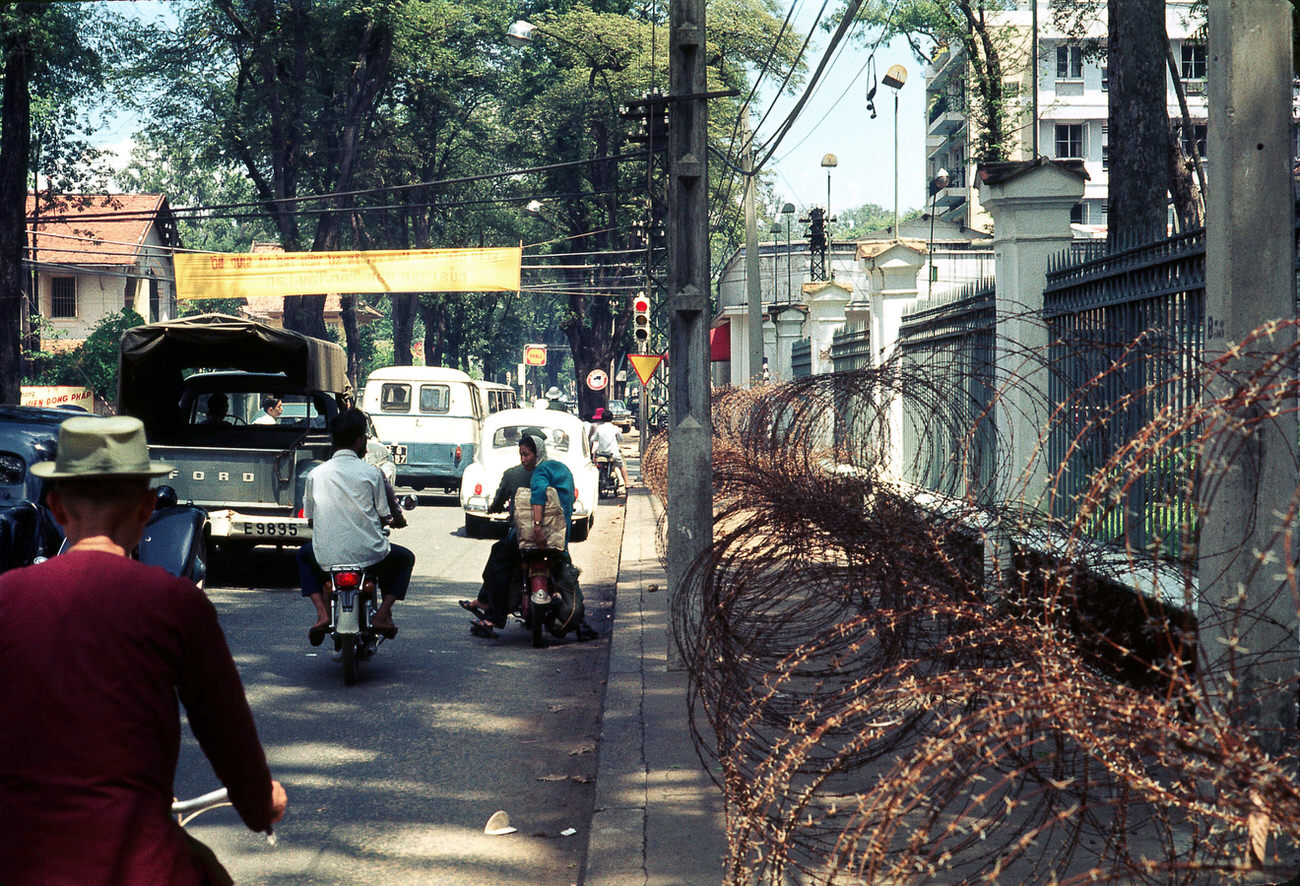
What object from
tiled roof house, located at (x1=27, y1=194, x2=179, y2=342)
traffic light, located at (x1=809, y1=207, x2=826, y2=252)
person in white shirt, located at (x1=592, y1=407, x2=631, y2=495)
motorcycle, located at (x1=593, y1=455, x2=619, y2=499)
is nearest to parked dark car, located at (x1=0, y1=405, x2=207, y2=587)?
person in white shirt, located at (x1=592, y1=407, x2=631, y2=495)

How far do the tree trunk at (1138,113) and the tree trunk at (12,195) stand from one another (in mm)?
16787

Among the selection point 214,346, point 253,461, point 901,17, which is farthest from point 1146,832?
point 901,17

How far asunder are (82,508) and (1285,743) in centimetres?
336

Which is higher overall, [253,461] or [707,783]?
[253,461]

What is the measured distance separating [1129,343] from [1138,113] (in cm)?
848

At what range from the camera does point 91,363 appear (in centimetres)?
3716

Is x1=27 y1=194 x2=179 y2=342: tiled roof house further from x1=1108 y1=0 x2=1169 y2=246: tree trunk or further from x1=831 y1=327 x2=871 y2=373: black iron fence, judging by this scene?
x1=1108 y1=0 x2=1169 y2=246: tree trunk

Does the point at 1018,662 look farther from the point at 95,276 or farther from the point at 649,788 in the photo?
the point at 95,276

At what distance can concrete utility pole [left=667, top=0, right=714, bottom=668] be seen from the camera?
26.9 feet

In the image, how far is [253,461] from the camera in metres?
12.1

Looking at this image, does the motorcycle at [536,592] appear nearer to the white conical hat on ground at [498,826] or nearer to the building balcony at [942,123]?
the white conical hat on ground at [498,826]

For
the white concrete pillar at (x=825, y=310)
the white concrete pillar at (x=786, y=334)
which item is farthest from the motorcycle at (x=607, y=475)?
the white concrete pillar at (x=825, y=310)

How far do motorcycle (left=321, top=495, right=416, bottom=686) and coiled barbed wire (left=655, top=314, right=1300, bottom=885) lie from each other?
2.07 m

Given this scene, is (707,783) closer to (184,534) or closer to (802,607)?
(802,607)
